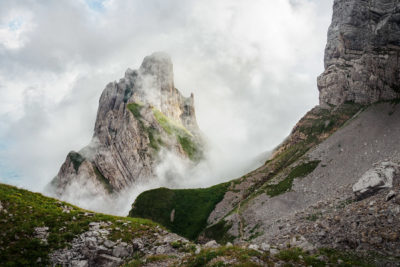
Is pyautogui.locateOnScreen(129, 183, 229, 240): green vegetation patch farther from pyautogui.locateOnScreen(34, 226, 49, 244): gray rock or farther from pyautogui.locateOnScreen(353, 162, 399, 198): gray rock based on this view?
pyautogui.locateOnScreen(34, 226, 49, 244): gray rock

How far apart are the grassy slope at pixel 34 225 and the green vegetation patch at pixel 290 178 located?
46.6 metres

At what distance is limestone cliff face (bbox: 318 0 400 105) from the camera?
291 ft

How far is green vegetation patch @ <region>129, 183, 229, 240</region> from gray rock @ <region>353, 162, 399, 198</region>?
5255 centimetres

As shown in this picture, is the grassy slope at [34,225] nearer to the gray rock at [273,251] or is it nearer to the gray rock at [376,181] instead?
the gray rock at [273,251]

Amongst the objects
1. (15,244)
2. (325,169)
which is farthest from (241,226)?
(15,244)

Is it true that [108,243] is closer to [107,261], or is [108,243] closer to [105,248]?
[105,248]

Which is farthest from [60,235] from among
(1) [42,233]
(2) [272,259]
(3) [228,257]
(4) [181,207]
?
(4) [181,207]

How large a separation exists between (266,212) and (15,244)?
50.2 meters

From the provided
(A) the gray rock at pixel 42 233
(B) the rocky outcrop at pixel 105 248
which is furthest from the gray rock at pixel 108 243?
(A) the gray rock at pixel 42 233

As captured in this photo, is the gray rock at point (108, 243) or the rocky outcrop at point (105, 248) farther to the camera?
the gray rock at point (108, 243)

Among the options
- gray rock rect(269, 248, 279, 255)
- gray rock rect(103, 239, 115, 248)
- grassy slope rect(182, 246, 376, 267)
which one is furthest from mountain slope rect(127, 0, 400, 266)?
gray rock rect(103, 239, 115, 248)

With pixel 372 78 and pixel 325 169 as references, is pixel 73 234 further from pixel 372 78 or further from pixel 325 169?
pixel 372 78

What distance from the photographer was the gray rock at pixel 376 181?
108ft

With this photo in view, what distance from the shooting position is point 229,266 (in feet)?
51.4
